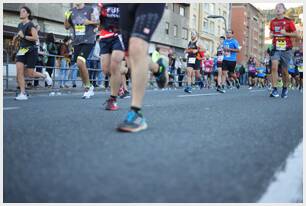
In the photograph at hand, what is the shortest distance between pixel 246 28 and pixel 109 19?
82066 millimetres

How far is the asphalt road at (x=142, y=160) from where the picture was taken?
77.1 inches

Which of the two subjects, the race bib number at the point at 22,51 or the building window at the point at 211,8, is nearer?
the race bib number at the point at 22,51

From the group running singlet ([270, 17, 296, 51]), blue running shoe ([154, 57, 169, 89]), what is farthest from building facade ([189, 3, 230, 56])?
blue running shoe ([154, 57, 169, 89])

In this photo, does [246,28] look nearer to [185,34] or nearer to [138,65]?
[185,34]

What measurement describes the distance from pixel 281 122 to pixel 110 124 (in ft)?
5.73

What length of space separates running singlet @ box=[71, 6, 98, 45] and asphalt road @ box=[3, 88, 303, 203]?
163 inches

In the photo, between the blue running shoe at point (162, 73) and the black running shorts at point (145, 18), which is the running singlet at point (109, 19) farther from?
the black running shorts at point (145, 18)

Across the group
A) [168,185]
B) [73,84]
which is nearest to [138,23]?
[168,185]

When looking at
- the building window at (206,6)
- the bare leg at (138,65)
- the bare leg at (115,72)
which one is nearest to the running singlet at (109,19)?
the bare leg at (115,72)

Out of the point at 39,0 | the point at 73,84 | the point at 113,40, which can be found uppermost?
the point at 39,0

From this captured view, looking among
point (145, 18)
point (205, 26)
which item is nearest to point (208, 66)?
point (145, 18)

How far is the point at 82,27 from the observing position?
8250 mm

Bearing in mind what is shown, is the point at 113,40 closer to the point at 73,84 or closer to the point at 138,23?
the point at 138,23

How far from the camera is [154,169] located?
232 cm
